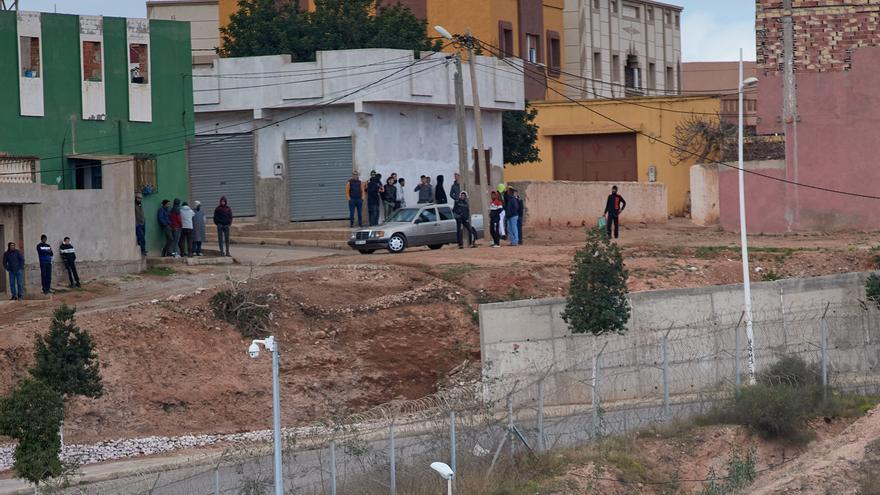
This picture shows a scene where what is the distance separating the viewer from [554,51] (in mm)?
69438

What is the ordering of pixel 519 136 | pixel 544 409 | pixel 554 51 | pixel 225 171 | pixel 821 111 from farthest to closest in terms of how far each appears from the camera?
pixel 554 51, pixel 519 136, pixel 225 171, pixel 821 111, pixel 544 409

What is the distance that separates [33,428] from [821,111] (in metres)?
29.2

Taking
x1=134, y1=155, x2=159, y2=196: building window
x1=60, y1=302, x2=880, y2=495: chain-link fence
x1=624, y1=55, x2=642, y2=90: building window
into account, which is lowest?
x1=60, y1=302, x2=880, y2=495: chain-link fence

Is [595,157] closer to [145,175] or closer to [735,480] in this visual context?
[145,175]

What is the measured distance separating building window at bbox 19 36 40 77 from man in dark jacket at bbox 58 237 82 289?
19.4 ft

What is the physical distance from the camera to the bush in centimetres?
3331

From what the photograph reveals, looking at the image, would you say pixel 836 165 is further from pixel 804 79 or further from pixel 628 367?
pixel 628 367

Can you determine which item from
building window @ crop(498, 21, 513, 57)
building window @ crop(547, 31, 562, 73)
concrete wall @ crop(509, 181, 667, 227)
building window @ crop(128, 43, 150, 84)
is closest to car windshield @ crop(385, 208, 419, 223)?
building window @ crop(128, 43, 150, 84)

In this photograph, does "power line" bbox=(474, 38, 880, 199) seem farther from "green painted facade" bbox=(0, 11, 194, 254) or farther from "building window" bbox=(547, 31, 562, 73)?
"green painted facade" bbox=(0, 11, 194, 254)

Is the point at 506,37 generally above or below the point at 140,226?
above

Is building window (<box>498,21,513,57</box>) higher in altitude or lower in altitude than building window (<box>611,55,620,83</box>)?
higher

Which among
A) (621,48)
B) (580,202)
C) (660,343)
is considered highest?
(621,48)

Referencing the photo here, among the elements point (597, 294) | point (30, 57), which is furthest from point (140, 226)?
point (597, 294)

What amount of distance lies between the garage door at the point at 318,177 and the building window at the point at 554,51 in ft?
75.5
